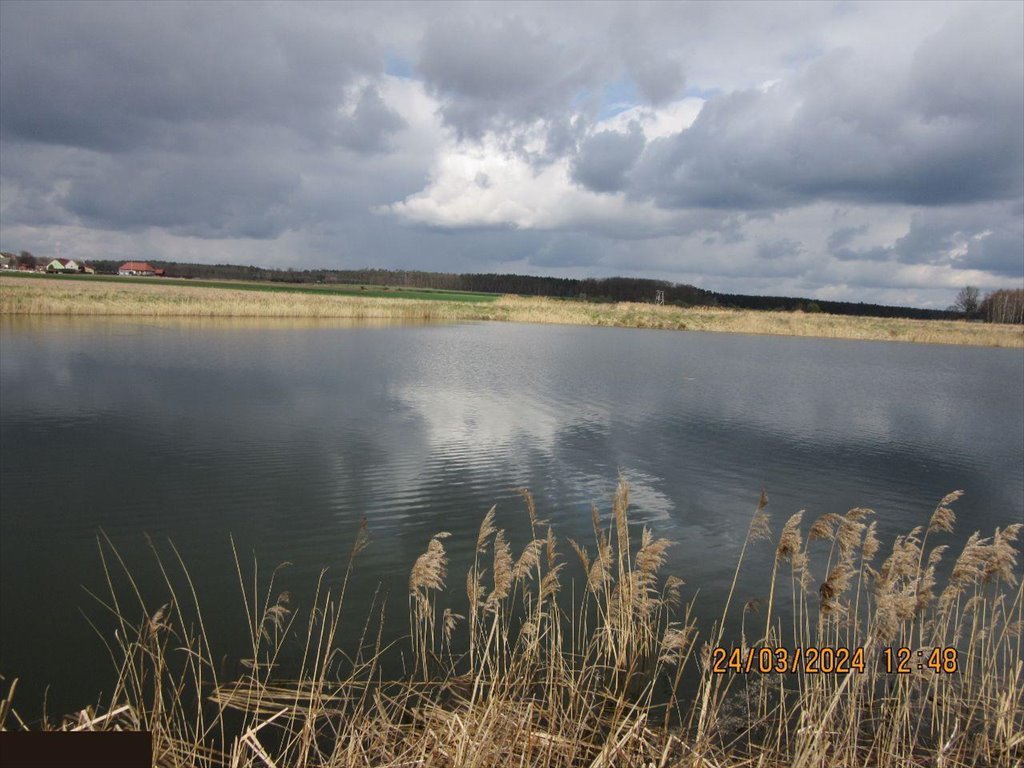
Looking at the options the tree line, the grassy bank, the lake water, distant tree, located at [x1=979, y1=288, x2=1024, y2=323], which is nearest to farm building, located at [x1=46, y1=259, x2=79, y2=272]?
the tree line

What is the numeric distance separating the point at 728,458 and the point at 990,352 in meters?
40.9

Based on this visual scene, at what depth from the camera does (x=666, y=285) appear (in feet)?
368

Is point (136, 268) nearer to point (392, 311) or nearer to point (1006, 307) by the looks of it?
point (392, 311)

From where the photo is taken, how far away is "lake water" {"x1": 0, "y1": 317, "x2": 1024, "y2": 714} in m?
6.42

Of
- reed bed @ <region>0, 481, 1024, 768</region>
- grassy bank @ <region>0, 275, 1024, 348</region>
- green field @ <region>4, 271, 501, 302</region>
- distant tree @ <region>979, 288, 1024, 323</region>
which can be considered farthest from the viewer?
distant tree @ <region>979, 288, 1024, 323</region>

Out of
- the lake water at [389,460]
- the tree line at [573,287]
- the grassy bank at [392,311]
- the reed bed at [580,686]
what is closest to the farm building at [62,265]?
the tree line at [573,287]

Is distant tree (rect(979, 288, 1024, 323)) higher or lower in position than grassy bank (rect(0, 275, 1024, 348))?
higher

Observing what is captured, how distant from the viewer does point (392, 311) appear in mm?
46969

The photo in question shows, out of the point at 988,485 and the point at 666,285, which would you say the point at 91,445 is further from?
the point at 666,285

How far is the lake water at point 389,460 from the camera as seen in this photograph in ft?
21.1

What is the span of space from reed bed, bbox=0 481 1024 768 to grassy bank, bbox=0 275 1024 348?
3648 centimetres

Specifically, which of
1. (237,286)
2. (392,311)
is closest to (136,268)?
(237,286)

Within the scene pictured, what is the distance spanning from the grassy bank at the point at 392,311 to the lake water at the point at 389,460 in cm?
1490

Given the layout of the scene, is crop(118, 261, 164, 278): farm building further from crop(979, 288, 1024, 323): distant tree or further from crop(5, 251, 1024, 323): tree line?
crop(979, 288, 1024, 323): distant tree
